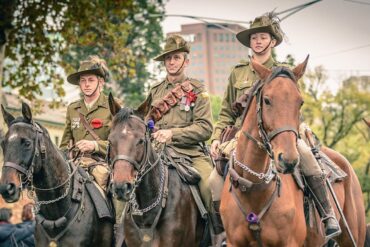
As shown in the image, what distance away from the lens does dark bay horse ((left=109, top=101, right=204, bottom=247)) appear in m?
9.85

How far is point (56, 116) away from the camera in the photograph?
217 feet

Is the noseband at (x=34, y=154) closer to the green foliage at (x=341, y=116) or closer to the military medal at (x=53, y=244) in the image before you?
the military medal at (x=53, y=244)

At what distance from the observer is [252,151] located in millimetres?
9820

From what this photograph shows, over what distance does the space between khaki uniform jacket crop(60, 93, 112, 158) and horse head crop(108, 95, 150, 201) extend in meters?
2.31

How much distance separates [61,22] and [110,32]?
5.82 ft

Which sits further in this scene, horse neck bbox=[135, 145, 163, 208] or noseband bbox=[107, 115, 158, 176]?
horse neck bbox=[135, 145, 163, 208]

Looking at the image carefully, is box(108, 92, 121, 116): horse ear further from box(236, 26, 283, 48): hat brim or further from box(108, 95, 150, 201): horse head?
box(236, 26, 283, 48): hat brim

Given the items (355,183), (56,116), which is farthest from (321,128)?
(355,183)

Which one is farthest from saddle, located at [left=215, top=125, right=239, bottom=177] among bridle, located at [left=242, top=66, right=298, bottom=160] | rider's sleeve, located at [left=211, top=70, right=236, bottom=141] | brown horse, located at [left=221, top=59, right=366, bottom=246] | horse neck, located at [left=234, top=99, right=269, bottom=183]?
bridle, located at [left=242, top=66, right=298, bottom=160]

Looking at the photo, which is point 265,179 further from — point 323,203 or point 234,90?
point 234,90

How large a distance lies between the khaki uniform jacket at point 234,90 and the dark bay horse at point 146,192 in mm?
990

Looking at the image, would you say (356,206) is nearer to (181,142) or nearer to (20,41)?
(181,142)

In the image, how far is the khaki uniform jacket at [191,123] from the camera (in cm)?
1193

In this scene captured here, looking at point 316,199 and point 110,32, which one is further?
point 110,32
